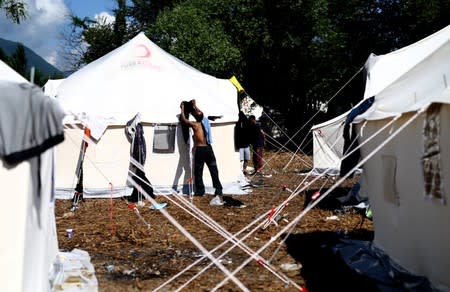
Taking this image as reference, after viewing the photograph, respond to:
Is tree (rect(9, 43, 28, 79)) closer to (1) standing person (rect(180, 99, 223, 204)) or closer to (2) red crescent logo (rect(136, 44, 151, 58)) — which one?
(2) red crescent logo (rect(136, 44, 151, 58))

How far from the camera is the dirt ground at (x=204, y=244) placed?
599cm

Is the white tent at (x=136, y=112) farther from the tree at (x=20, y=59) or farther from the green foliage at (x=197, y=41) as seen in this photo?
the green foliage at (x=197, y=41)

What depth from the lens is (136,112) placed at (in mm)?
12391

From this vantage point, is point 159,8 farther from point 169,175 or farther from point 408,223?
point 408,223

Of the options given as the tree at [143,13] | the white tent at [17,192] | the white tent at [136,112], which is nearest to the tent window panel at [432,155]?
the white tent at [17,192]

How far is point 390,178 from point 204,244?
294 centimetres

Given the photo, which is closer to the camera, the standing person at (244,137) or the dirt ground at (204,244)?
the dirt ground at (204,244)

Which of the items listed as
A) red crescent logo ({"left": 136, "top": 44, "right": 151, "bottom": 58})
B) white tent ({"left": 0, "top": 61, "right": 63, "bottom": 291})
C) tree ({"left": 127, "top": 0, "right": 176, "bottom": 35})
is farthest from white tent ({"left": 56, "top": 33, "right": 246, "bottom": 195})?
tree ({"left": 127, "top": 0, "right": 176, "bottom": 35})

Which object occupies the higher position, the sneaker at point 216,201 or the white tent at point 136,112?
the white tent at point 136,112

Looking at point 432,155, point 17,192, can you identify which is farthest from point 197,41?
point 17,192

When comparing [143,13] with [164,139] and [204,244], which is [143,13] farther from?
[204,244]

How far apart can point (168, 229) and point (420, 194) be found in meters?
4.68

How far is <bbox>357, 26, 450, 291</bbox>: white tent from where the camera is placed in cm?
450

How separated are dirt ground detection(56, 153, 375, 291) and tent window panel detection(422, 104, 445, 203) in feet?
4.00
